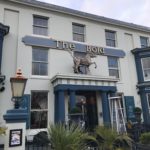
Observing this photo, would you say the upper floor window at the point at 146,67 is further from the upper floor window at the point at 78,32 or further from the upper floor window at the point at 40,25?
the upper floor window at the point at 40,25

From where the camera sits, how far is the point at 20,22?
12.6 metres

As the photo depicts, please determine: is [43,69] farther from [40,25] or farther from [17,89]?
[17,89]

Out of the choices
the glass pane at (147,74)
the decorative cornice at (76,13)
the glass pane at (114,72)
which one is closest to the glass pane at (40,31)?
the decorative cornice at (76,13)

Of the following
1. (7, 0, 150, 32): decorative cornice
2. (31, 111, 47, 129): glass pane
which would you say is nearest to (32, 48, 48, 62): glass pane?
(7, 0, 150, 32): decorative cornice

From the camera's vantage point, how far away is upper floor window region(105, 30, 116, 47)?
52.1 ft

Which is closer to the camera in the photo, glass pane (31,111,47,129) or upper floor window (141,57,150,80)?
glass pane (31,111,47,129)

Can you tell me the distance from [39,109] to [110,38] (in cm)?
842

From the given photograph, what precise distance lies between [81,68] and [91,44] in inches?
88.1

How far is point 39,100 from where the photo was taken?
39.7 feet

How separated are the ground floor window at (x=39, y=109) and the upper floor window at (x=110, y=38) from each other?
6.99 meters

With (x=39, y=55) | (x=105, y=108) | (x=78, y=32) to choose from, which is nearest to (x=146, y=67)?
(x=105, y=108)

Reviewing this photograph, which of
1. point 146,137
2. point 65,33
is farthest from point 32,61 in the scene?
point 146,137

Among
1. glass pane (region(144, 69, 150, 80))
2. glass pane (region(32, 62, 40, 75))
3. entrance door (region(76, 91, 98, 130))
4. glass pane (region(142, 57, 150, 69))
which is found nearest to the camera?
glass pane (region(32, 62, 40, 75))

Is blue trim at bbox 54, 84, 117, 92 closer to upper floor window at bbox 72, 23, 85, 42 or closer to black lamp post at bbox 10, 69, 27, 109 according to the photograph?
upper floor window at bbox 72, 23, 85, 42
